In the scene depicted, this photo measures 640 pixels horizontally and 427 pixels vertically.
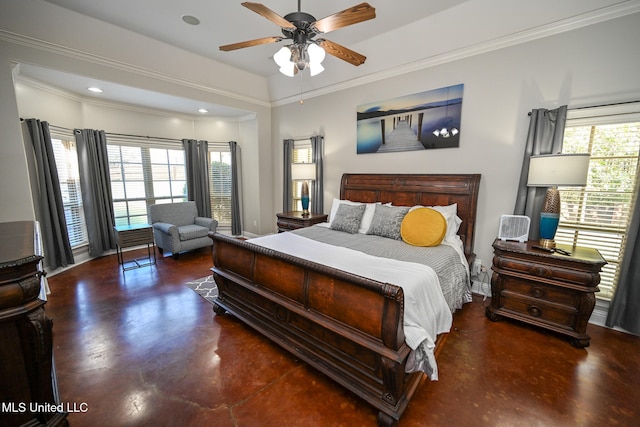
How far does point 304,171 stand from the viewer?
4.53 m

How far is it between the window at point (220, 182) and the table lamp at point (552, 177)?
220 inches

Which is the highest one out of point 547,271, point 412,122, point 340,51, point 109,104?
point 109,104

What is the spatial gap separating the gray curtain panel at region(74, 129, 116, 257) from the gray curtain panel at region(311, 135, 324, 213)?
147 inches

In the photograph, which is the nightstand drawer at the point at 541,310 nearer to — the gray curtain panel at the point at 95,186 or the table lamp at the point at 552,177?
the table lamp at the point at 552,177

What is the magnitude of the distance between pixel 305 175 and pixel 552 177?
10.8 ft

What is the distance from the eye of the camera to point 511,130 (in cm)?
290

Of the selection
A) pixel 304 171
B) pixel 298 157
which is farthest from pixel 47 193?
pixel 298 157

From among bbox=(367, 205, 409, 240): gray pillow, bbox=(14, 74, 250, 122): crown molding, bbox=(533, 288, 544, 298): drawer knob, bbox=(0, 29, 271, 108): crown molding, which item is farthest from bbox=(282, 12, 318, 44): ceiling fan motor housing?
bbox=(14, 74, 250, 122): crown molding

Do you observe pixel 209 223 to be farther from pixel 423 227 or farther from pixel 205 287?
pixel 423 227

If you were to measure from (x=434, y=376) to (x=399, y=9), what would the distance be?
364cm

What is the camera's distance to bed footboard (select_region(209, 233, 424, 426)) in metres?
1.52

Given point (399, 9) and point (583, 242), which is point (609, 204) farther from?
point (399, 9)

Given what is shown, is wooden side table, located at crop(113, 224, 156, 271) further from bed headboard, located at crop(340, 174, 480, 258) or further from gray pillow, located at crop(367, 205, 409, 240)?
gray pillow, located at crop(367, 205, 409, 240)

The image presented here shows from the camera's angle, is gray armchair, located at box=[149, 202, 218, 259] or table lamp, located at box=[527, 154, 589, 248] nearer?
table lamp, located at box=[527, 154, 589, 248]
